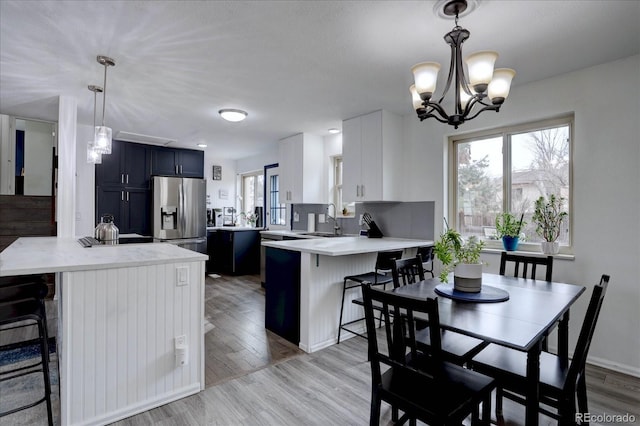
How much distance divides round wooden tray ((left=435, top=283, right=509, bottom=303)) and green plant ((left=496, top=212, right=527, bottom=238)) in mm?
1221

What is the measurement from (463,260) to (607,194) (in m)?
1.58

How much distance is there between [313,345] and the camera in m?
2.81

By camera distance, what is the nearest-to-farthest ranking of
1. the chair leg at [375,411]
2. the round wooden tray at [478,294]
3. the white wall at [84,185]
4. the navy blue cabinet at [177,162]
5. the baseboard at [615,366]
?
the chair leg at [375,411]
the round wooden tray at [478,294]
the baseboard at [615,366]
the white wall at [84,185]
the navy blue cabinet at [177,162]

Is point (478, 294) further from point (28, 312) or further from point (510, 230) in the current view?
point (28, 312)

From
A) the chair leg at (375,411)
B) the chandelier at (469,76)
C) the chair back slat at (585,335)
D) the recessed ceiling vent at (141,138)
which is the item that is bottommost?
the chair leg at (375,411)

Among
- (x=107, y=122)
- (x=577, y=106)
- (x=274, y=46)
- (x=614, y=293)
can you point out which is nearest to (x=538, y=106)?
(x=577, y=106)

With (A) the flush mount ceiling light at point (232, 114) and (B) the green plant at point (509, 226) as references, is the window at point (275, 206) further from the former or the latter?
(B) the green plant at point (509, 226)

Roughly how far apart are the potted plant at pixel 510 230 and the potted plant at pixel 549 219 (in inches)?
6.0

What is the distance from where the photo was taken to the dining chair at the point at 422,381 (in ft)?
4.13

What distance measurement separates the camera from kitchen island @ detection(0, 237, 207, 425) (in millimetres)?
1740

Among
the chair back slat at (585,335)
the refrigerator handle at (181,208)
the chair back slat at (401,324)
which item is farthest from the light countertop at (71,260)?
the refrigerator handle at (181,208)

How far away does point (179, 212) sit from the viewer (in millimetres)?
5598

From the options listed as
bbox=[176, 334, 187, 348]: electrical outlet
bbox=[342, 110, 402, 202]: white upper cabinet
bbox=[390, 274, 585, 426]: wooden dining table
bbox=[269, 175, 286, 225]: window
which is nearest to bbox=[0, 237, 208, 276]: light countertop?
bbox=[176, 334, 187, 348]: electrical outlet

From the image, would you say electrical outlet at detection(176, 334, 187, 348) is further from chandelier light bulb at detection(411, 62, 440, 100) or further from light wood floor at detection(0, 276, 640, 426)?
chandelier light bulb at detection(411, 62, 440, 100)
